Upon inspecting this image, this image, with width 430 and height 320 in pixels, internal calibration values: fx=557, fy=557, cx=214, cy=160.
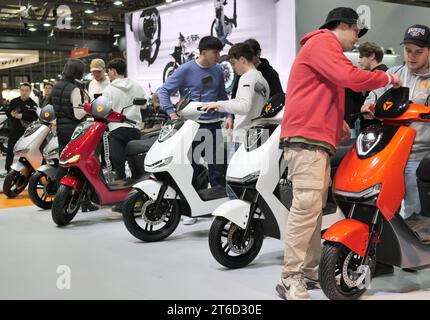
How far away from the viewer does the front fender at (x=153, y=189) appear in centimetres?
390

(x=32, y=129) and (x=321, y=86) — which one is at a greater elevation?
(x=321, y=86)

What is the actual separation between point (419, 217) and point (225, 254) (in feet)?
3.56

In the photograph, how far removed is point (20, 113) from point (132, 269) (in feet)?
15.6

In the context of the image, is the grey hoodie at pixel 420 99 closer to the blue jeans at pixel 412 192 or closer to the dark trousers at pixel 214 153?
the blue jeans at pixel 412 192

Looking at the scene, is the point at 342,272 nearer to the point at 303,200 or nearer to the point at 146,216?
the point at 303,200

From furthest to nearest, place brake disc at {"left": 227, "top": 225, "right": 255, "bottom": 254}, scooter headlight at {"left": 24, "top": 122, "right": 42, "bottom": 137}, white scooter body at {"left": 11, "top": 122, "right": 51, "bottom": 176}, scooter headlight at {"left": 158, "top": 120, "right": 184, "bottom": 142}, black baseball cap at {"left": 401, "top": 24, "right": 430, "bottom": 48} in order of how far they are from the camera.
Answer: scooter headlight at {"left": 24, "top": 122, "right": 42, "bottom": 137} < white scooter body at {"left": 11, "top": 122, "right": 51, "bottom": 176} < scooter headlight at {"left": 158, "top": 120, "right": 184, "bottom": 142} < brake disc at {"left": 227, "top": 225, "right": 255, "bottom": 254} < black baseball cap at {"left": 401, "top": 24, "right": 430, "bottom": 48}

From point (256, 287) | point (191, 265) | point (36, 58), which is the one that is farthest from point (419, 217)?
point (36, 58)

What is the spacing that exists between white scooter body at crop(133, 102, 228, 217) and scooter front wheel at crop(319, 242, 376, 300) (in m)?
1.62

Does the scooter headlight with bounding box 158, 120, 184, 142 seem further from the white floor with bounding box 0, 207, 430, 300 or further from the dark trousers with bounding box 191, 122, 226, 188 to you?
A: the white floor with bounding box 0, 207, 430, 300

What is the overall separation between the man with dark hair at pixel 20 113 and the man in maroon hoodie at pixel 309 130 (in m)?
5.55

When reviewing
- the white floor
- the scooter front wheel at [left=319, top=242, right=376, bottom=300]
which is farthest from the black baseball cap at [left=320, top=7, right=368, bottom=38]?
the white floor

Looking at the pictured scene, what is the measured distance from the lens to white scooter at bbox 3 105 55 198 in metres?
6.00

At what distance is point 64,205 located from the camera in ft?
15.1

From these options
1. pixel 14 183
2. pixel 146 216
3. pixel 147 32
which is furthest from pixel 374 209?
pixel 147 32
